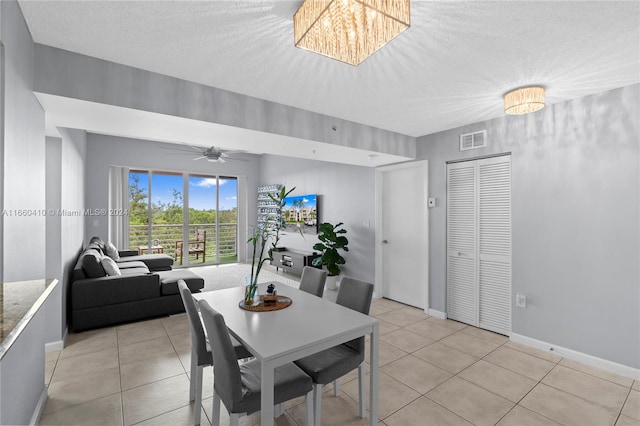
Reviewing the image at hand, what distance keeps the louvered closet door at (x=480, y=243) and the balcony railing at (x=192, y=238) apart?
5.72 m

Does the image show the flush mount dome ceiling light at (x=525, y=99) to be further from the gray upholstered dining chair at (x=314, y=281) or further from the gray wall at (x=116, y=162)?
the gray wall at (x=116, y=162)

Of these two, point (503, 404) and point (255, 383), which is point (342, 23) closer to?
point (255, 383)

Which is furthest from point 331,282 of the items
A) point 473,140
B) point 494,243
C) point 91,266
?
point 91,266

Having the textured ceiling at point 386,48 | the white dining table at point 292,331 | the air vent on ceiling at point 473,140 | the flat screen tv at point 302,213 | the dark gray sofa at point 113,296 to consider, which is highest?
the textured ceiling at point 386,48

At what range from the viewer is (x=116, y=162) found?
20.3ft

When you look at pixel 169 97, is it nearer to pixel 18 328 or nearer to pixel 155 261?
pixel 18 328

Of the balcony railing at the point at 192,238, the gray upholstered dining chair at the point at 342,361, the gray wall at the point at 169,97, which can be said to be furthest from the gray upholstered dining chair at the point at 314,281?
the balcony railing at the point at 192,238

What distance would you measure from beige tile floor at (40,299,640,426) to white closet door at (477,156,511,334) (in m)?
0.30

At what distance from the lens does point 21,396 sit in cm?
171

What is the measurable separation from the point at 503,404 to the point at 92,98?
147 inches

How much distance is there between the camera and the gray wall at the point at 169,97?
2033 mm

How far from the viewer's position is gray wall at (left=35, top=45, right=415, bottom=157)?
203 cm

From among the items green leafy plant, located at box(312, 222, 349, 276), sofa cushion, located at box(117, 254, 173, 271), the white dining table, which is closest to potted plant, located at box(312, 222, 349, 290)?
green leafy plant, located at box(312, 222, 349, 276)

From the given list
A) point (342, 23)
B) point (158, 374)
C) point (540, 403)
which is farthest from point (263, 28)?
point (540, 403)
